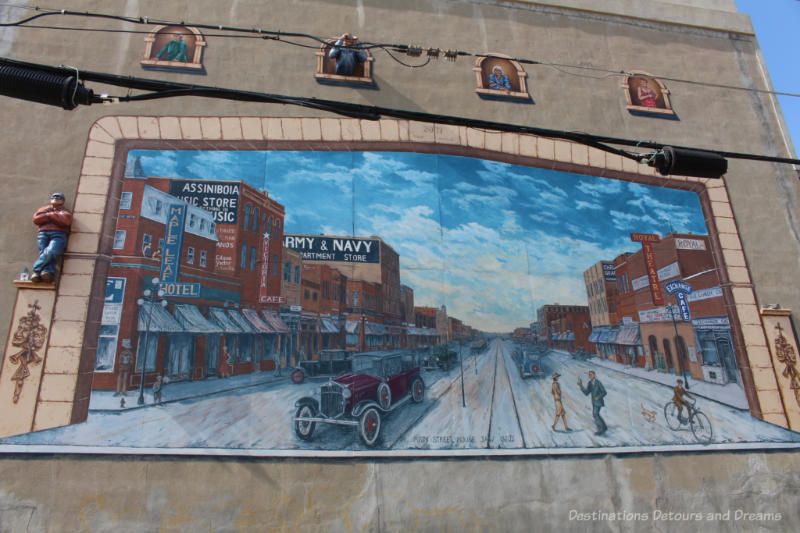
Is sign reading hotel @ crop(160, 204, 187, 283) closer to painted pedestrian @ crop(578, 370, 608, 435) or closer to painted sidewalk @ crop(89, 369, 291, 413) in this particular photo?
painted sidewalk @ crop(89, 369, 291, 413)

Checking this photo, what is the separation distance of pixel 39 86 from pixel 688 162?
792 cm

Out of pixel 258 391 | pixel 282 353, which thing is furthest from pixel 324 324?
pixel 258 391

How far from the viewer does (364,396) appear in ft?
27.1

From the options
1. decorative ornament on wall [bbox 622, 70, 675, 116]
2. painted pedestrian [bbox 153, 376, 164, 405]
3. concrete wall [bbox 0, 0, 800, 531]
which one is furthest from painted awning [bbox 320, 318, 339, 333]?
decorative ornament on wall [bbox 622, 70, 675, 116]

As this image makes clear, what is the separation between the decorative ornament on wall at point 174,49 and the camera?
10016 millimetres

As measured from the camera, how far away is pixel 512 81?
11367 mm

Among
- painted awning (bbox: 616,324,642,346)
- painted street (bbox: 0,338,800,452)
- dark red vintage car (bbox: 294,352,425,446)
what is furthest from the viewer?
painted awning (bbox: 616,324,642,346)

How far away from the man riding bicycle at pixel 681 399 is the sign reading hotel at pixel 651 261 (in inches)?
81.0

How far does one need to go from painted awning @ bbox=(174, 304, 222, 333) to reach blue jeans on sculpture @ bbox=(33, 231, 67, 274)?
2.57m

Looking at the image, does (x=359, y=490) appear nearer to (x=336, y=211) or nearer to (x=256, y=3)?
(x=336, y=211)

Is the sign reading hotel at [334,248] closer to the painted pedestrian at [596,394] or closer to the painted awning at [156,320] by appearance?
the painted awning at [156,320]

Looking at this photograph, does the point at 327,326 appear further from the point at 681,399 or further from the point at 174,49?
the point at 681,399

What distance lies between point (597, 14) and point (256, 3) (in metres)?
10.1

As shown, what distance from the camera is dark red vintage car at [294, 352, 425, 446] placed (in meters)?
8.03
